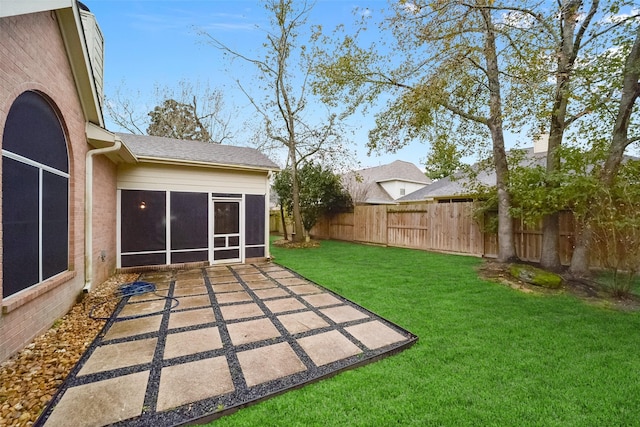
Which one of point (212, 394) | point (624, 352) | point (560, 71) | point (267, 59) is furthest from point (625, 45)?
point (267, 59)

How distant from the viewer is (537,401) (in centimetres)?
225

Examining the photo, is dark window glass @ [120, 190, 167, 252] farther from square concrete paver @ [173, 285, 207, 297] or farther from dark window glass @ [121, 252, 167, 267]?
square concrete paver @ [173, 285, 207, 297]

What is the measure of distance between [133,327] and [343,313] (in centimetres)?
288

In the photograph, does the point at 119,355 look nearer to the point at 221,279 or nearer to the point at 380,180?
the point at 221,279

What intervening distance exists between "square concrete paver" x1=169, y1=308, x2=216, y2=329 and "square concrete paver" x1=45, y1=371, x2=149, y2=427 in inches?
49.2

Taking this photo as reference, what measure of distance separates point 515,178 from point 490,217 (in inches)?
84.9

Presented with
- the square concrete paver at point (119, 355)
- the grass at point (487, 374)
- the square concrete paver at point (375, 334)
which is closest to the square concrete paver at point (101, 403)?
the square concrete paver at point (119, 355)

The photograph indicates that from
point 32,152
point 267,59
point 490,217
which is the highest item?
point 267,59

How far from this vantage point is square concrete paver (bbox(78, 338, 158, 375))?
2709 mm

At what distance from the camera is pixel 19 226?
3.02 meters

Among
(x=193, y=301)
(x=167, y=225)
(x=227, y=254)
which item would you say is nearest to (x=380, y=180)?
(x=227, y=254)

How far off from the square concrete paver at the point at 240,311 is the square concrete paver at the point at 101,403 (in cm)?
156

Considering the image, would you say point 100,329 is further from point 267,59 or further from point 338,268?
point 267,59

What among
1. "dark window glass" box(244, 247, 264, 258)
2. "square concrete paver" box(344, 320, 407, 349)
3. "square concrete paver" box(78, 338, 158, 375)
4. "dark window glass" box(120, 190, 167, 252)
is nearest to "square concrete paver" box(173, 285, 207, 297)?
"square concrete paver" box(78, 338, 158, 375)
